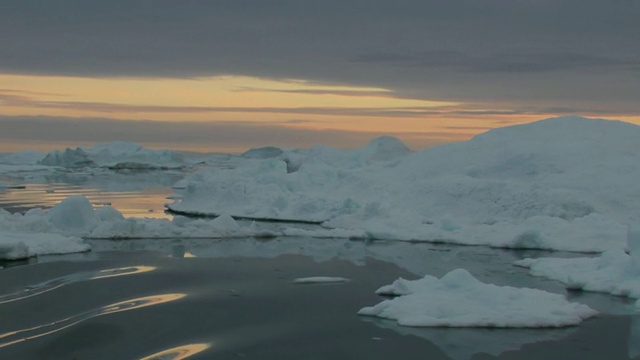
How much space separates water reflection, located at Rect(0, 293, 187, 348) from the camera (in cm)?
891

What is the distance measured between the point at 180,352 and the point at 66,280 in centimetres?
456

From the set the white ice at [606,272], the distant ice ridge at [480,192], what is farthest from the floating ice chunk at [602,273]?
the distant ice ridge at [480,192]

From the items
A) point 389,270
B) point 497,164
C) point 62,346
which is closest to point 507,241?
point 389,270

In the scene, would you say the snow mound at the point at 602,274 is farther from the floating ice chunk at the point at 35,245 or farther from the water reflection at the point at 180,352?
Result: the floating ice chunk at the point at 35,245

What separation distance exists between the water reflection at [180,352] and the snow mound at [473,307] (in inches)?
98.7

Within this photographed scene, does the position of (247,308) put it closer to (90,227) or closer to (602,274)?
(602,274)

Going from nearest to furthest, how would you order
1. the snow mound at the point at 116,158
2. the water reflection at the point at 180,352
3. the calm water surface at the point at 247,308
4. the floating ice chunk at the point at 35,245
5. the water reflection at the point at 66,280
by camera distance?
the water reflection at the point at 180,352 → the calm water surface at the point at 247,308 → the water reflection at the point at 66,280 → the floating ice chunk at the point at 35,245 → the snow mound at the point at 116,158

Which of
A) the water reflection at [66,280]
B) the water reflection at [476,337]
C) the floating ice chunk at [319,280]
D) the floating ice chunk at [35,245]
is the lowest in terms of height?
the water reflection at [476,337]

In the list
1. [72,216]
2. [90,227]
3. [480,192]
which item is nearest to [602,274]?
[480,192]

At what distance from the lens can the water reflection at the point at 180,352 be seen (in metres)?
8.20

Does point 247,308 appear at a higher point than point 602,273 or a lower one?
lower

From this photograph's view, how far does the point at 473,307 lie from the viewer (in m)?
10.1

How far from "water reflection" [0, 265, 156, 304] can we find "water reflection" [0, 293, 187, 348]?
53.2 inches

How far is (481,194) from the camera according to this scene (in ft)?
71.4
